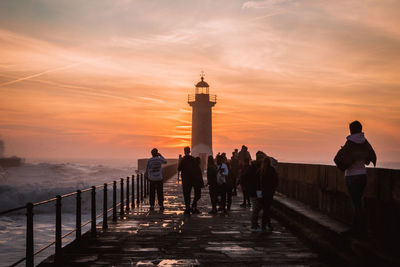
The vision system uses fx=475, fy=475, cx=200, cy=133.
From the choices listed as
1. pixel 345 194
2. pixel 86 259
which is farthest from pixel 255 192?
pixel 86 259

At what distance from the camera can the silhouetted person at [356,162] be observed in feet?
23.5

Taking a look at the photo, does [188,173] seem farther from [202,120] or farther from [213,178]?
[202,120]

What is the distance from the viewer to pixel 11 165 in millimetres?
193000

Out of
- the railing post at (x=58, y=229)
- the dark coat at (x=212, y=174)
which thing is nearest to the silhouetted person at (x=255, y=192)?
the dark coat at (x=212, y=174)

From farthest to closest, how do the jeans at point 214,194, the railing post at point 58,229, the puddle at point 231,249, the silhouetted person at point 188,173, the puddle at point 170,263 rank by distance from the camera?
the jeans at point 214,194, the silhouetted person at point 188,173, the puddle at point 231,249, the railing post at point 58,229, the puddle at point 170,263

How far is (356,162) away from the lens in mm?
7203

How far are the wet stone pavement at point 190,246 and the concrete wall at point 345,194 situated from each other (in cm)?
99

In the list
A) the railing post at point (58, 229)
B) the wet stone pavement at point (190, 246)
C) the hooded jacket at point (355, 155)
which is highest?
the hooded jacket at point (355, 155)

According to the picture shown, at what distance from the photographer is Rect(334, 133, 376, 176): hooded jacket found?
23.5ft

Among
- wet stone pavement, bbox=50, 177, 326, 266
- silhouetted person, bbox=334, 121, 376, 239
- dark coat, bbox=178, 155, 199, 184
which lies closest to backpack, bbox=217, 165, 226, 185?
dark coat, bbox=178, 155, 199, 184

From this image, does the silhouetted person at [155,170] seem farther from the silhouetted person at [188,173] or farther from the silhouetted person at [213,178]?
the silhouetted person at [213,178]

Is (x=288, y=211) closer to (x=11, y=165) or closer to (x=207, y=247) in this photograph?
(x=207, y=247)

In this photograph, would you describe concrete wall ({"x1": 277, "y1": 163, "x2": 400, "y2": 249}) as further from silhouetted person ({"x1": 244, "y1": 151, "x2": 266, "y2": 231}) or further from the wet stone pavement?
silhouetted person ({"x1": 244, "y1": 151, "x2": 266, "y2": 231})

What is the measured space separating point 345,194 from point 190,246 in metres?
3.07
